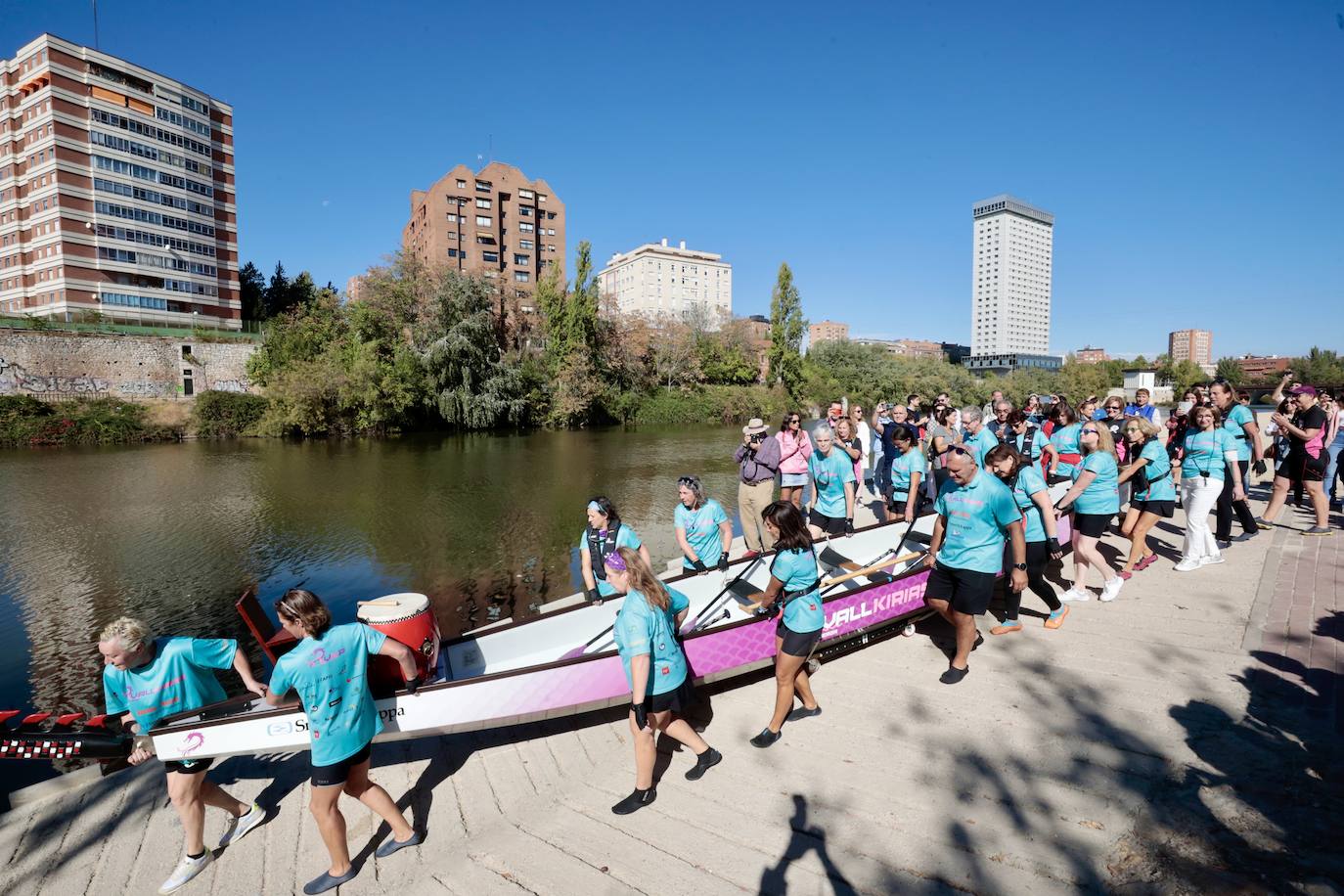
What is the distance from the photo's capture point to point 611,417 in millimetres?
44969

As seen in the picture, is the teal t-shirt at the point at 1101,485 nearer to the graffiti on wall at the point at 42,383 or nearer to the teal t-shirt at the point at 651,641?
the teal t-shirt at the point at 651,641

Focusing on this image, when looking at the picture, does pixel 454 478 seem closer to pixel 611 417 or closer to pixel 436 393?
pixel 436 393

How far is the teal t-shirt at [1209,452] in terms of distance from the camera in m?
6.61

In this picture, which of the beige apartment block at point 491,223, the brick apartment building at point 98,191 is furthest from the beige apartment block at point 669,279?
the brick apartment building at point 98,191

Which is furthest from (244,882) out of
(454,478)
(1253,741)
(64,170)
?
(64,170)

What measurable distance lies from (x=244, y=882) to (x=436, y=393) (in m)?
34.8

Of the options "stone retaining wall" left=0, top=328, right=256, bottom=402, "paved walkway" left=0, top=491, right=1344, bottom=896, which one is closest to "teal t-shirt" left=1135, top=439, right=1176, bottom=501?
"paved walkway" left=0, top=491, right=1344, bottom=896

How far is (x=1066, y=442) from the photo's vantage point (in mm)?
8227

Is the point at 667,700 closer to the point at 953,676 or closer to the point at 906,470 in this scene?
the point at 953,676

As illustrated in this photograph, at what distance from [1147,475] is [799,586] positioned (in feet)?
16.3

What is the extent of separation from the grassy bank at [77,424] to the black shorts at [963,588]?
1601 inches

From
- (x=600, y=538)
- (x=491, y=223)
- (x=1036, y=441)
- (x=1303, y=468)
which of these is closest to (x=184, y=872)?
(x=600, y=538)

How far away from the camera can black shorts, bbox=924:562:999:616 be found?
4.69m

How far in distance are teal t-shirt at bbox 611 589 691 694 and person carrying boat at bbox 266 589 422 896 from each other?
1.42 meters
